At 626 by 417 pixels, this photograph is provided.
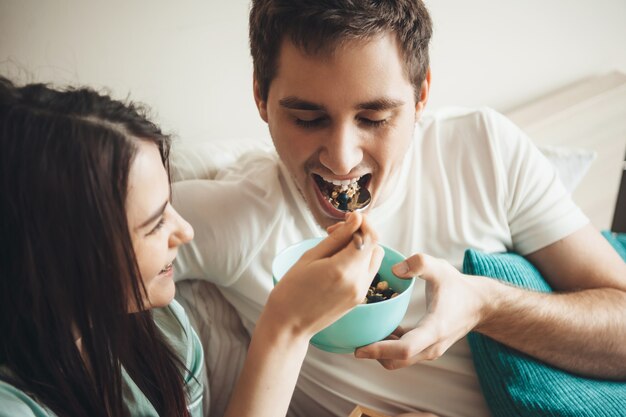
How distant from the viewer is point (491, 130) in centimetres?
118

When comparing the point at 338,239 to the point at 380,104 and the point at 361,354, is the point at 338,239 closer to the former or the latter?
the point at 361,354

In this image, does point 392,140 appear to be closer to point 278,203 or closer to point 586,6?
point 278,203

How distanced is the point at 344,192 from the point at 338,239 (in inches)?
14.7

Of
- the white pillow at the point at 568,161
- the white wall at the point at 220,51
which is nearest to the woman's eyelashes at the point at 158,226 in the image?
the white wall at the point at 220,51

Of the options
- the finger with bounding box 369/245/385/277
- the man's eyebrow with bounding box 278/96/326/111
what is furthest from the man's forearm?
the man's eyebrow with bounding box 278/96/326/111

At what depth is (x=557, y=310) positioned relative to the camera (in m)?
1.04

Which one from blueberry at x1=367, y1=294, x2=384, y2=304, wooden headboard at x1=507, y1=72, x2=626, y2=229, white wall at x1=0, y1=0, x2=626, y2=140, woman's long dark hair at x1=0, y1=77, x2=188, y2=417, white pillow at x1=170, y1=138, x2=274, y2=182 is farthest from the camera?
wooden headboard at x1=507, y1=72, x2=626, y2=229

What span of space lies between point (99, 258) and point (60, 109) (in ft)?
0.72

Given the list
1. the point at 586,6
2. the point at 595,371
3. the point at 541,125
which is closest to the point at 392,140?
the point at 595,371

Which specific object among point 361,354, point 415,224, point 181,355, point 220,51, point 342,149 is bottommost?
point 181,355

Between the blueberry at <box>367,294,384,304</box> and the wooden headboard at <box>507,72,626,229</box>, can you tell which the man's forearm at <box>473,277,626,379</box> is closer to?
the blueberry at <box>367,294,384,304</box>

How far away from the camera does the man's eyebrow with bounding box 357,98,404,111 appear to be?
0.91 meters

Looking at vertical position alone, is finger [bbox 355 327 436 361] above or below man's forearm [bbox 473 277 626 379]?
above

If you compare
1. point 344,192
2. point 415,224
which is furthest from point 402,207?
point 344,192
